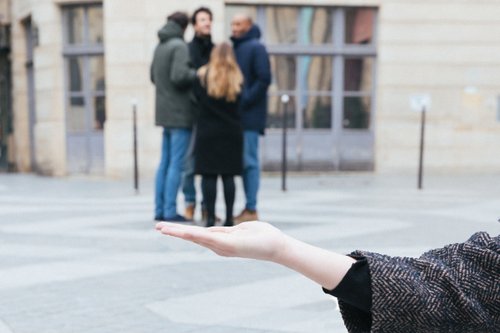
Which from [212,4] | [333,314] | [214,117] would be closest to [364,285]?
[333,314]

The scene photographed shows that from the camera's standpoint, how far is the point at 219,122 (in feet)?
17.5

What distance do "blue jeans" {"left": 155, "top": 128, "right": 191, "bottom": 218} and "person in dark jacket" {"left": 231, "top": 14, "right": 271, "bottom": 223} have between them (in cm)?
58

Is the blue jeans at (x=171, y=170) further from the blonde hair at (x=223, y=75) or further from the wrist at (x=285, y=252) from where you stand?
the wrist at (x=285, y=252)

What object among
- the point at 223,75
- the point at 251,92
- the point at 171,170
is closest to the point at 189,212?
the point at 171,170

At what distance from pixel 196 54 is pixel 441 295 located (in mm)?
5013

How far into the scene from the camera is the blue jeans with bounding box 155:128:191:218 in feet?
19.0

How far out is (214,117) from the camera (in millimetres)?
5332

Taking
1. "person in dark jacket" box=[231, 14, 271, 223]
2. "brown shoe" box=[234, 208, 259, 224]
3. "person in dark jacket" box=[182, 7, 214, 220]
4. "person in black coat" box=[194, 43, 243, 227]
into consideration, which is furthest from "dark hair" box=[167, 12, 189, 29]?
"brown shoe" box=[234, 208, 259, 224]

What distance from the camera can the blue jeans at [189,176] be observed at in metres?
5.87

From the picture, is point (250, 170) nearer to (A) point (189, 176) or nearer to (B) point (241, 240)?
(A) point (189, 176)

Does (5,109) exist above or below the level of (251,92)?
below

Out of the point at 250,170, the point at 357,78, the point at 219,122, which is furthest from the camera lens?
the point at 357,78

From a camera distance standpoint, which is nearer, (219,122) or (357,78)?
Answer: (219,122)

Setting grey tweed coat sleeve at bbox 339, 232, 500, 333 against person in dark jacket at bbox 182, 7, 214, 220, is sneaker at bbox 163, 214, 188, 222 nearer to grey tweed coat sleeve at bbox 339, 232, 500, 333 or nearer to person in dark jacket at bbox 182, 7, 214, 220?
person in dark jacket at bbox 182, 7, 214, 220
